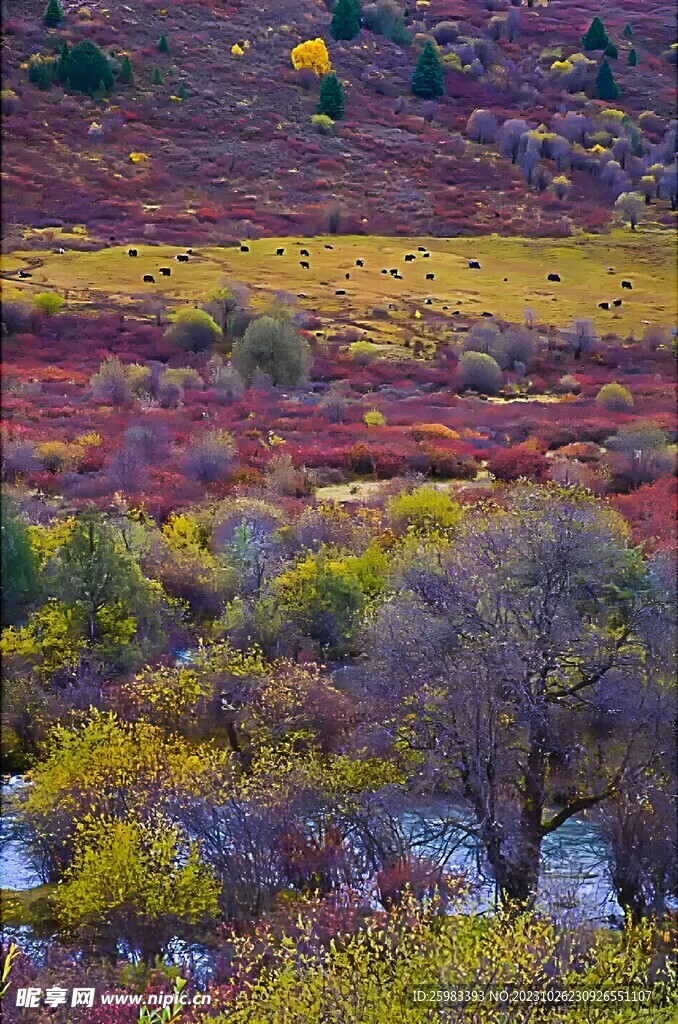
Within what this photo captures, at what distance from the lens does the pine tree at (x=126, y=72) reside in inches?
3666

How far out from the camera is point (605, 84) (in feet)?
339

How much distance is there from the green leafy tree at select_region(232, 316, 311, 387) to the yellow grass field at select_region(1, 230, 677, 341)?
10.0 meters

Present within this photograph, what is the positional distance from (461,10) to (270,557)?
105 m

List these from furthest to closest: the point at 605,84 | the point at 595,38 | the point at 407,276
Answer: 1. the point at 595,38
2. the point at 605,84
3. the point at 407,276

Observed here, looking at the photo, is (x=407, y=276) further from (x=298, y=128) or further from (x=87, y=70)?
(x=87, y=70)

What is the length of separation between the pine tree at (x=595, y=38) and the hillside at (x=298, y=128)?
129cm

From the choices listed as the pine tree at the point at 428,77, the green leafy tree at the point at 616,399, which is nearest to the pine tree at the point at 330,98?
the pine tree at the point at 428,77

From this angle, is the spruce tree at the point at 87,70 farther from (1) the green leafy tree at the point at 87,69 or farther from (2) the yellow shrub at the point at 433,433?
(2) the yellow shrub at the point at 433,433

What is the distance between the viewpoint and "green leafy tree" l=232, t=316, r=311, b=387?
52531 mm

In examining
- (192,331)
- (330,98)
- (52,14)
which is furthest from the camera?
(330,98)

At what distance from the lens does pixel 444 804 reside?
17.7m

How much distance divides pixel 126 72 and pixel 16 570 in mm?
82538

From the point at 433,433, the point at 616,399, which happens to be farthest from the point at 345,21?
the point at 433,433

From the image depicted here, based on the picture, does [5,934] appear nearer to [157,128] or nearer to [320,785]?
[320,785]
